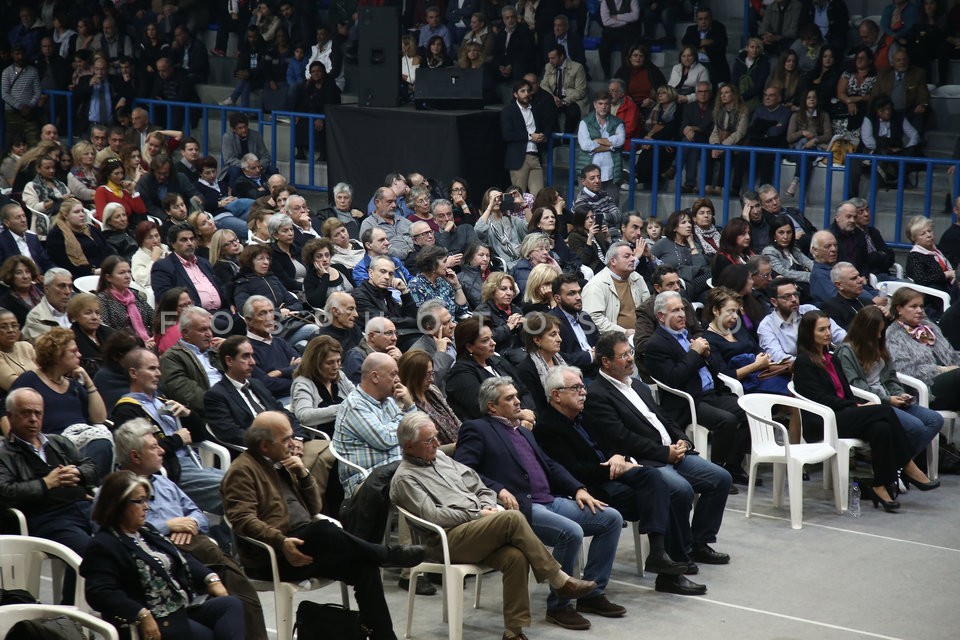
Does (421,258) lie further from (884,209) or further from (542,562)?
(884,209)

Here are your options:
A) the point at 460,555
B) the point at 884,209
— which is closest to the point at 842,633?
the point at 460,555

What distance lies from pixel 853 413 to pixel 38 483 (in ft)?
14.4

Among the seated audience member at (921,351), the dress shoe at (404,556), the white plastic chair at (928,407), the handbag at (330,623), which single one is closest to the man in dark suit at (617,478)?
the dress shoe at (404,556)

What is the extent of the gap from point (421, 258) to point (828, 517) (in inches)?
116

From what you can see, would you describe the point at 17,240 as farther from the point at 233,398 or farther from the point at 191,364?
the point at 233,398

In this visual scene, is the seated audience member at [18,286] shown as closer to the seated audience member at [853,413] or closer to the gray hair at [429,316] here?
the gray hair at [429,316]

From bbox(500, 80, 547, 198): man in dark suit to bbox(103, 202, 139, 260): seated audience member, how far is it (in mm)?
4245

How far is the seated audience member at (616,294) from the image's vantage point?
28.9 feet

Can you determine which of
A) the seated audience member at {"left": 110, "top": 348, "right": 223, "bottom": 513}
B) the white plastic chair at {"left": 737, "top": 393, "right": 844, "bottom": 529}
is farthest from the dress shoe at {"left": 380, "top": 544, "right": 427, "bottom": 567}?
the white plastic chair at {"left": 737, "top": 393, "right": 844, "bottom": 529}

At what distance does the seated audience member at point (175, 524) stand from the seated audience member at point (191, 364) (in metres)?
1.10

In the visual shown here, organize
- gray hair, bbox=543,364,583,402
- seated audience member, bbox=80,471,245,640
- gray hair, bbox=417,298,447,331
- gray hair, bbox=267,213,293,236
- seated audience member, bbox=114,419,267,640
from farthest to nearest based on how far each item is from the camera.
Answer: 1. gray hair, bbox=267,213,293,236
2. gray hair, bbox=417,298,447,331
3. gray hair, bbox=543,364,583,402
4. seated audience member, bbox=114,419,267,640
5. seated audience member, bbox=80,471,245,640

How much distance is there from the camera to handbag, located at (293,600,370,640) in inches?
199

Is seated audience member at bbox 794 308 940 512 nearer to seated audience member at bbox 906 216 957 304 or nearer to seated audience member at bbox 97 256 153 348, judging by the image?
seated audience member at bbox 906 216 957 304

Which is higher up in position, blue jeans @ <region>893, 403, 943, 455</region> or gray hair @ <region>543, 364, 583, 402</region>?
gray hair @ <region>543, 364, 583, 402</region>
